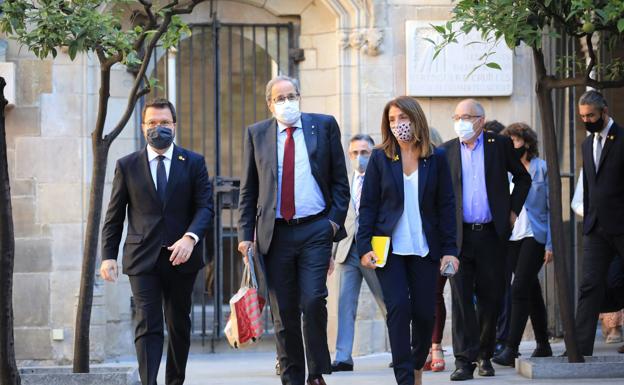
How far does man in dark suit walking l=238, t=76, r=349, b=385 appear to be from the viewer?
27.9ft

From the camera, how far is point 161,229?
8.67 meters

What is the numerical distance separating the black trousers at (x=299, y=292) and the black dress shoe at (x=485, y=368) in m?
2.12

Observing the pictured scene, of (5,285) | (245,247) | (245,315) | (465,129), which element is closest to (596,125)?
(465,129)

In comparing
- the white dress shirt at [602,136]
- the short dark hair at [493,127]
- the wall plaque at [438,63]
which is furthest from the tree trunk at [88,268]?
the wall plaque at [438,63]

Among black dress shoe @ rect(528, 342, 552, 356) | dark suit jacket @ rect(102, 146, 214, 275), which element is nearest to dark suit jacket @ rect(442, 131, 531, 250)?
black dress shoe @ rect(528, 342, 552, 356)

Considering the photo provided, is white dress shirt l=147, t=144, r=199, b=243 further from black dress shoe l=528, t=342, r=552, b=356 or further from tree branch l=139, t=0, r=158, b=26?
black dress shoe l=528, t=342, r=552, b=356

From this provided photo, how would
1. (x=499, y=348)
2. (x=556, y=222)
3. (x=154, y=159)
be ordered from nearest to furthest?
1. (x=154, y=159)
2. (x=556, y=222)
3. (x=499, y=348)

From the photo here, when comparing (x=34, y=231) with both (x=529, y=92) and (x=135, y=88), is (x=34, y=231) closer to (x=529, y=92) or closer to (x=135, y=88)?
(x=135, y=88)

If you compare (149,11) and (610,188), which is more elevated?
(149,11)

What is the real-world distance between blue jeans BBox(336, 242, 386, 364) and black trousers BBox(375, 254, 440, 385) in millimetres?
2858

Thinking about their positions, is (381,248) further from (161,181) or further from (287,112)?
(161,181)

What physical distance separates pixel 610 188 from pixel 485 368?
1.55m

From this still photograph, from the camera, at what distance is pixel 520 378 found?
10141 mm

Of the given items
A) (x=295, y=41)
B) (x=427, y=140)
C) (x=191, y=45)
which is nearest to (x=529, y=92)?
(x=295, y=41)
